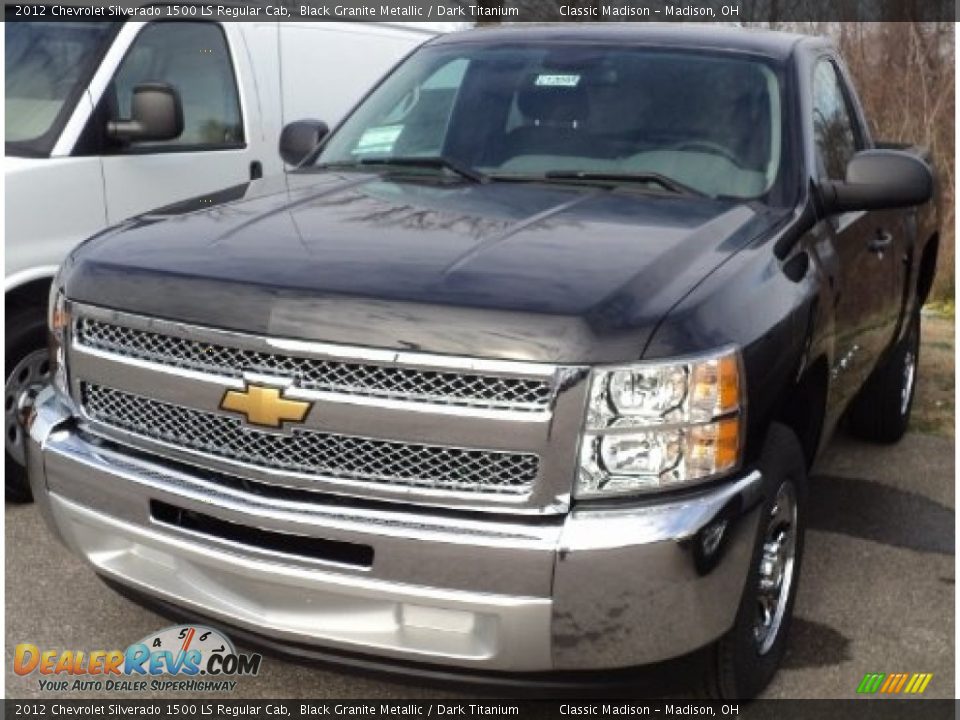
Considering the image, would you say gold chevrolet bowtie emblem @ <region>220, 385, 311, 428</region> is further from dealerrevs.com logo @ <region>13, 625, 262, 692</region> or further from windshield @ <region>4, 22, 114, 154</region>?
windshield @ <region>4, 22, 114, 154</region>

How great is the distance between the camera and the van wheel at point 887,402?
5.78 m

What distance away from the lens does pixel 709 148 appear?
13.0ft

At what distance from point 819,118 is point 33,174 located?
2941mm

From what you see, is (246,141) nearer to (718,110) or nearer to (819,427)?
(718,110)

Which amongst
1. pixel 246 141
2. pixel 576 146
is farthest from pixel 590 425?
pixel 246 141

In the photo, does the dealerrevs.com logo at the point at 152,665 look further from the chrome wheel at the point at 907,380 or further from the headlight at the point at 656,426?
the chrome wheel at the point at 907,380

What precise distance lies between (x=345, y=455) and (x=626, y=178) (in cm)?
158

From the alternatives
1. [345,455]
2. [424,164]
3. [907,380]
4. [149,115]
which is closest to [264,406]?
[345,455]

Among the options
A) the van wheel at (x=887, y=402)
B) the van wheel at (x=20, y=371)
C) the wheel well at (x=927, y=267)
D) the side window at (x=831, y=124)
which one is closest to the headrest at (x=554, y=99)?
the side window at (x=831, y=124)

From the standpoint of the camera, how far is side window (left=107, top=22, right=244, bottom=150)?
507 centimetres

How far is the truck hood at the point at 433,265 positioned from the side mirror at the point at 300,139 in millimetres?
A: 1054

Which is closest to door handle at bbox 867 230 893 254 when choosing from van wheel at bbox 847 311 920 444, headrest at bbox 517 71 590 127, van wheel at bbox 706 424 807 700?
van wheel at bbox 847 311 920 444

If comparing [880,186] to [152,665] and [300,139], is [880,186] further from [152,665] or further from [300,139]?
[152,665]

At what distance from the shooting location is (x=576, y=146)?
4.08m
